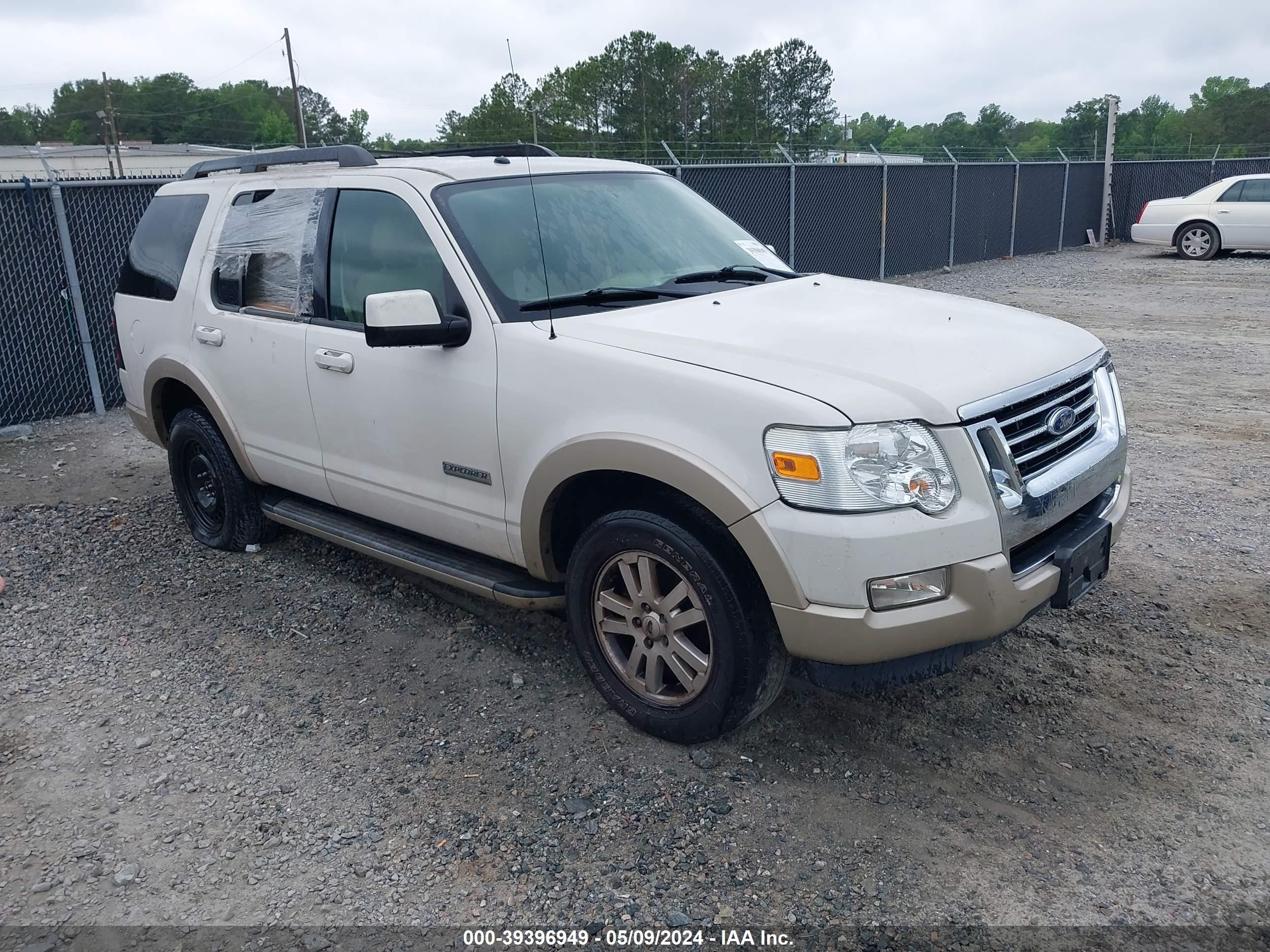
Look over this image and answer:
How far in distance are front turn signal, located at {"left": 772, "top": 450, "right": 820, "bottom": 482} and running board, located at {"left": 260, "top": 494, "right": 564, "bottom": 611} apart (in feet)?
3.82

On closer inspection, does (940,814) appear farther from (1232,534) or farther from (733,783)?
(1232,534)

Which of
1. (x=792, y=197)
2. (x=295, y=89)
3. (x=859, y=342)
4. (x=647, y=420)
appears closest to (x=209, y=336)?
(x=647, y=420)

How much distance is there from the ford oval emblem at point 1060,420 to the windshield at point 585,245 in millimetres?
1359

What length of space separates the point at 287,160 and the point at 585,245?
1.80 meters

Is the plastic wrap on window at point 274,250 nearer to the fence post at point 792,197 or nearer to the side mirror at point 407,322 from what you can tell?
the side mirror at point 407,322

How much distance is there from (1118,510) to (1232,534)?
2143 millimetres

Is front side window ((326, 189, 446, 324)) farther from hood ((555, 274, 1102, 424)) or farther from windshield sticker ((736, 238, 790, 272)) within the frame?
windshield sticker ((736, 238, 790, 272))

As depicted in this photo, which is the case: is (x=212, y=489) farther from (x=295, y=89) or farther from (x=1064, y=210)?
(x=295, y=89)

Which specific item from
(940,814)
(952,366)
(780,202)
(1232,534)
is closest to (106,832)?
(940,814)

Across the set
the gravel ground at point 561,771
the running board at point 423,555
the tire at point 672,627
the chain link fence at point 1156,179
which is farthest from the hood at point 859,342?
the chain link fence at point 1156,179

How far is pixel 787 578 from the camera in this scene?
9.69ft

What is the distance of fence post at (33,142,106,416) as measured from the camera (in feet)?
28.3

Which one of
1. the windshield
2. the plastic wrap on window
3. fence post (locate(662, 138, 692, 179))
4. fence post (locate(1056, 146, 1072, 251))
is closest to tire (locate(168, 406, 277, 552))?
the plastic wrap on window

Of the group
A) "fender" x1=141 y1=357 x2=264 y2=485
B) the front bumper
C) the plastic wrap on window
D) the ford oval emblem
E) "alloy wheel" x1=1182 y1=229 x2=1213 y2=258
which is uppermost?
the plastic wrap on window
